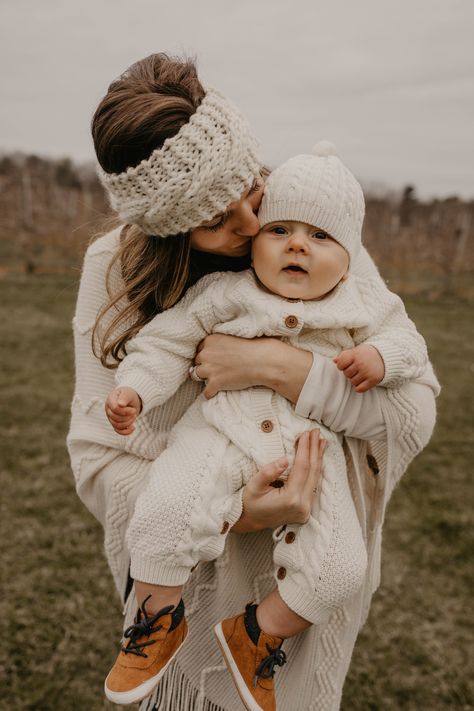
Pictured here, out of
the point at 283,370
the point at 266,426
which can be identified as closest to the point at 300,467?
the point at 266,426

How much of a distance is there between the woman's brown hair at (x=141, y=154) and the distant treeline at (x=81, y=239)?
10548mm

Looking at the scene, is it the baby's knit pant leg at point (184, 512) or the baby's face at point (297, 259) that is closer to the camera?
the baby's knit pant leg at point (184, 512)

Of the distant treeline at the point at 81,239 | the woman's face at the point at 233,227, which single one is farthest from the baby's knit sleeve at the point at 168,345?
the distant treeline at the point at 81,239

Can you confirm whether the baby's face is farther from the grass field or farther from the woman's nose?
the grass field

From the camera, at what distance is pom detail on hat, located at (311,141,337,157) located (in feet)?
6.11

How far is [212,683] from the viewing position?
188cm

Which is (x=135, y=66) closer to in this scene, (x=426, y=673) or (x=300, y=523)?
(x=300, y=523)

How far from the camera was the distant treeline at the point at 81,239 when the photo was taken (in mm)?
15266

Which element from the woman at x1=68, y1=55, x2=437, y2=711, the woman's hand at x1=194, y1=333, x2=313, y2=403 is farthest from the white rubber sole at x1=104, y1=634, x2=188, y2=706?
the woman's hand at x1=194, y1=333, x2=313, y2=403

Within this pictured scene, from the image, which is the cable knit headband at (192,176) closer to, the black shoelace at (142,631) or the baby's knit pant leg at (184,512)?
the baby's knit pant leg at (184,512)

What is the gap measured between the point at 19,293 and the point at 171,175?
11.0m

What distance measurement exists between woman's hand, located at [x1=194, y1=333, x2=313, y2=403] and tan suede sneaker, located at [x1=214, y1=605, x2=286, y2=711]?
0.62 meters

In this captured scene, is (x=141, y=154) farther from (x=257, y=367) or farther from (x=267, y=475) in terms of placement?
(x=267, y=475)

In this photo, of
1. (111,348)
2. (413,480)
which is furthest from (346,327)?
(413,480)
